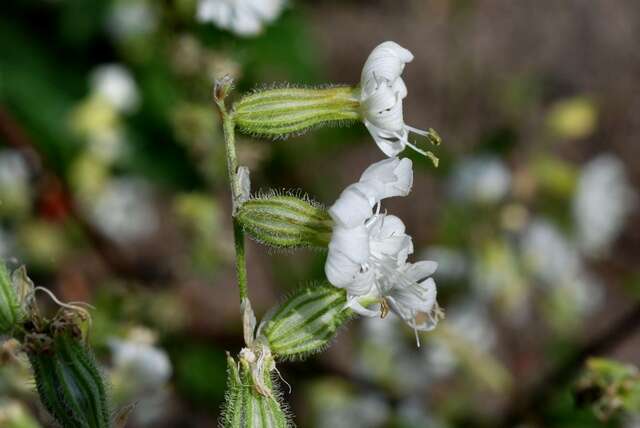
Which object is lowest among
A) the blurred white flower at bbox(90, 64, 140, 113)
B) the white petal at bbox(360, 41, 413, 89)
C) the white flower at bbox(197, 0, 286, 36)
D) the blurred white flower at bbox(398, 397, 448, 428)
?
the blurred white flower at bbox(398, 397, 448, 428)

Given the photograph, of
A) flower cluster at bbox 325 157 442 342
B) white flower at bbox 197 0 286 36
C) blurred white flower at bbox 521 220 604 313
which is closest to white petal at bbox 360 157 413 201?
flower cluster at bbox 325 157 442 342

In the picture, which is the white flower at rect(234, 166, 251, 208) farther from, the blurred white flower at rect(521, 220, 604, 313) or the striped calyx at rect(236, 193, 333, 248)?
the blurred white flower at rect(521, 220, 604, 313)

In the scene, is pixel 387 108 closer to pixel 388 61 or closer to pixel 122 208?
pixel 388 61

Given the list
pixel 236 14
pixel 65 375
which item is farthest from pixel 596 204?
pixel 65 375

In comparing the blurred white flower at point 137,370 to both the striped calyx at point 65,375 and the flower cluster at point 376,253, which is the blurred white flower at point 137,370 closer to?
the striped calyx at point 65,375

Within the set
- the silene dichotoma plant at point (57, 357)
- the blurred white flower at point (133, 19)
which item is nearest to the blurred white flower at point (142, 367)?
the silene dichotoma plant at point (57, 357)

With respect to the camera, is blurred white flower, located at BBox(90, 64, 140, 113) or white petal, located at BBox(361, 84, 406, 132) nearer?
white petal, located at BBox(361, 84, 406, 132)
